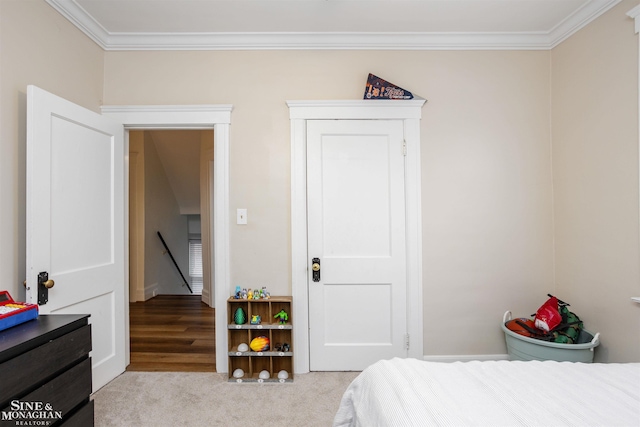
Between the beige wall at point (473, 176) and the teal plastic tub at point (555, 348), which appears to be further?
the beige wall at point (473, 176)

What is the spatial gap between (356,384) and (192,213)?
207 inches

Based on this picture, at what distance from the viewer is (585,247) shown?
7.53 feet

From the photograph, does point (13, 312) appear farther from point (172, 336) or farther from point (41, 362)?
point (172, 336)

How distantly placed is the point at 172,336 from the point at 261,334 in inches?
54.5

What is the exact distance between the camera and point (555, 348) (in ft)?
6.94

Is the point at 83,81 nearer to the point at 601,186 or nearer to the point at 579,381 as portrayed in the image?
the point at 579,381

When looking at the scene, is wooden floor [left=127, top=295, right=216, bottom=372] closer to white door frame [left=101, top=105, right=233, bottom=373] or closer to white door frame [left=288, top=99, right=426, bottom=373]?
white door frame [left=101, top=105, right=233, bottom=373]

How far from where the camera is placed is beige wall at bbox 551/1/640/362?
1979 mm

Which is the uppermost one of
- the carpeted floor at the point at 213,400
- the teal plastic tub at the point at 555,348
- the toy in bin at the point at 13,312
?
the toy in bin at the point at 13,312

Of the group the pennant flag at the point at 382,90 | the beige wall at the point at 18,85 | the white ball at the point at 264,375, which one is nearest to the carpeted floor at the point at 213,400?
the white ball at the point at 264,375

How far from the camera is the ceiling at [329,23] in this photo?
7.20ft

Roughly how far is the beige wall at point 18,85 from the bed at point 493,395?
195cm

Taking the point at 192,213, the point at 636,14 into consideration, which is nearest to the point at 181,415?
the point at 636,14

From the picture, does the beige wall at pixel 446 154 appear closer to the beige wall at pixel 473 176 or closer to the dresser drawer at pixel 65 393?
the beige wall at pixel 473 176
